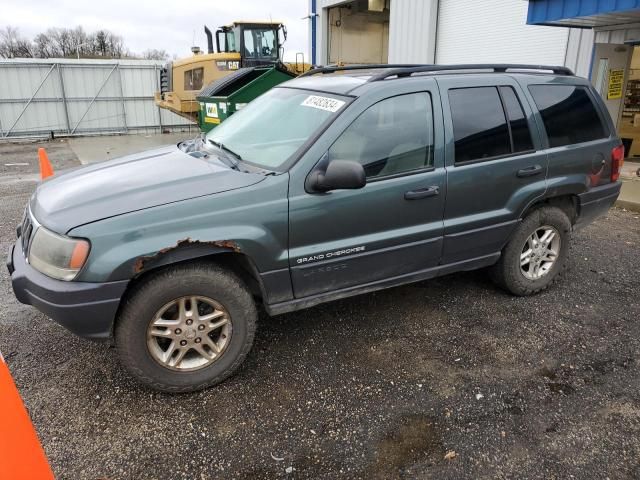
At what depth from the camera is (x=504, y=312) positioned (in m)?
3.97

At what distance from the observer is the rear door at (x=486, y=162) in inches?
137

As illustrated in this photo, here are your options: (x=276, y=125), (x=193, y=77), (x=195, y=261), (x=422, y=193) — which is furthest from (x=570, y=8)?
(x=193, y=77)

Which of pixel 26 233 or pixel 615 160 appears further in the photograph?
pixel 615 160

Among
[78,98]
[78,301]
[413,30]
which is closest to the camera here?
[78,301]

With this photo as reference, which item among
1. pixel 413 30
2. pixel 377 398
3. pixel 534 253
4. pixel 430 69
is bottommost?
pixel 377 398

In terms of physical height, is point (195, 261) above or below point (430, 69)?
below

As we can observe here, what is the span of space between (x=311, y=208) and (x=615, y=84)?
29.8 ft

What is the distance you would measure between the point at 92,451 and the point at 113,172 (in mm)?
1715

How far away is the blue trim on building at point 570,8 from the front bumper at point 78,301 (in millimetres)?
8006

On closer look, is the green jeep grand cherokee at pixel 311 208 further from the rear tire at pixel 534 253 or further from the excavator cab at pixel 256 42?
the excavator cab at pixel 256 42

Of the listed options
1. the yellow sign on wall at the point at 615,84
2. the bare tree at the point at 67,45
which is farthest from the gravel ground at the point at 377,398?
the bare tree at the point at 67,45

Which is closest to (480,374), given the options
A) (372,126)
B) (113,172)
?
(372,126)

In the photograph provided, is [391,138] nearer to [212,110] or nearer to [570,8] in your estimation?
[570,8]

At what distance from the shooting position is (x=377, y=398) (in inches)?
115
